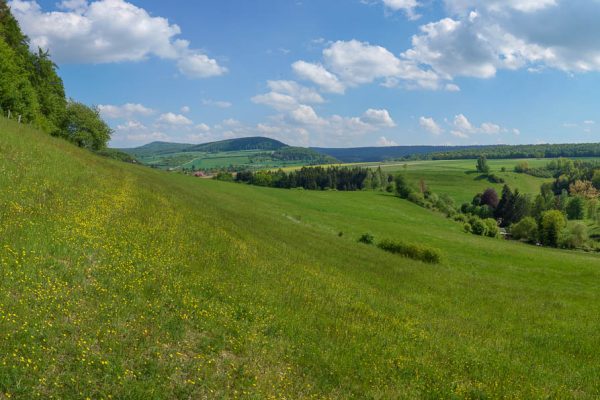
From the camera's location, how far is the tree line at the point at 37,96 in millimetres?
44938

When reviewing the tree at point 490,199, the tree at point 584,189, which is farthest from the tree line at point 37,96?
the tree at point 584,189

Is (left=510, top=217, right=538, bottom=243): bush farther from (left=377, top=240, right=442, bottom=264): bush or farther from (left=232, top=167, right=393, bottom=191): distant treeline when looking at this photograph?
(left=377, top=240, right=442, bottom=264): bush

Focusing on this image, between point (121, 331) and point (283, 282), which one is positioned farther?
point (283, 282)

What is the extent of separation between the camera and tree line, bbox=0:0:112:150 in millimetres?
44938

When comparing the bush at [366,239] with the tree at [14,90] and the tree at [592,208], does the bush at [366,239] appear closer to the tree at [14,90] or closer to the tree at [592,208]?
the tree at [14,90]

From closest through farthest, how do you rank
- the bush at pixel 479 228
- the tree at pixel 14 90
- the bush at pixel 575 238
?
the tree at pixel 14 90
the bush at pixel 575 238
the bush at pixel 479 228

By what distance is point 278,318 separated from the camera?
1192 cm

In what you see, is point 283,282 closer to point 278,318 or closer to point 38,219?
point 278,318

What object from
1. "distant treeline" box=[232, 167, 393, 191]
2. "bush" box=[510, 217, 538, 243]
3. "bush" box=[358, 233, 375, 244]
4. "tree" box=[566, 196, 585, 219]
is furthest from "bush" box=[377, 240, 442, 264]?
"tree" box=[566, 196, 585, 219]

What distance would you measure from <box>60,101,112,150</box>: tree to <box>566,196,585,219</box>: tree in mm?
157577

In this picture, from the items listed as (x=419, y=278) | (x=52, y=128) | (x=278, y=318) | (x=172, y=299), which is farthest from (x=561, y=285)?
(x=52, y=128)

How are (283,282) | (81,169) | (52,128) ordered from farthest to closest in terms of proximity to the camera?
(52,128)
(81,169)
(283,282)

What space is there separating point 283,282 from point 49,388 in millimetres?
9854

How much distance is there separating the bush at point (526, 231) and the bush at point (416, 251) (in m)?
81.8
